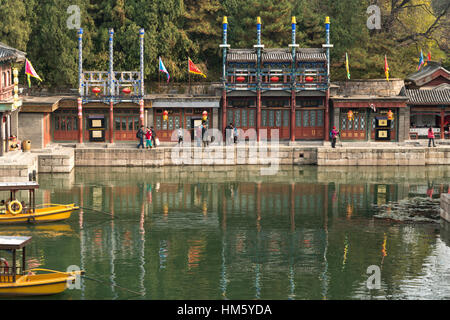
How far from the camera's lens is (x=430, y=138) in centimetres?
6900

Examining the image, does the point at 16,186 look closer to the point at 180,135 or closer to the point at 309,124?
the point at 180,135

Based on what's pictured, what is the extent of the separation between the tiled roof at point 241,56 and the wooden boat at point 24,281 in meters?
38.6

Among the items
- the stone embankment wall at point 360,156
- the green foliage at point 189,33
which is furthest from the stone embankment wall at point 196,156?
the green foliage at point 189,33

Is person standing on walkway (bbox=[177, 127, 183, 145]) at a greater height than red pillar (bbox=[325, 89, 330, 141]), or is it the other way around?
red pillar (bbox=[325, 89, 330, 141])

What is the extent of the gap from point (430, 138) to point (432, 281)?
113 feet

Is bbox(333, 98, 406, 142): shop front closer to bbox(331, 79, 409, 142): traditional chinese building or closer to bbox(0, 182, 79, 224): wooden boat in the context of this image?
bbox(331, 79, 409, 142): traditional chinese building

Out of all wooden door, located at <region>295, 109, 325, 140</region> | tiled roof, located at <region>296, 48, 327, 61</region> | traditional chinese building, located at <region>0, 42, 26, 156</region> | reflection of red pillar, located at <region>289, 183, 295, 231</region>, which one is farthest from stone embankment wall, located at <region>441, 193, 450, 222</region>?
traditional chinese building, located at <region>0, 42, 26, 156</region>

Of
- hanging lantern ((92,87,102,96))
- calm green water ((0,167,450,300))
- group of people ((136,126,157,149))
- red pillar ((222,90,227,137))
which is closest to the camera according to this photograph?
calm green water ((0,167,450,300))

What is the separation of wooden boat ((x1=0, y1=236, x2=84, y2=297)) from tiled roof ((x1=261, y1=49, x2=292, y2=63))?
39221mm

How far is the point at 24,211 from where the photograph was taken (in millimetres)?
45781

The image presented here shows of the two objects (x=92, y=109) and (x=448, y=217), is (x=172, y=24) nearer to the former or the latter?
(x=92, y=109)

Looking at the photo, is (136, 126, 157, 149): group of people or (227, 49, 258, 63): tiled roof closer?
(136, 126, 157, 149): group of people

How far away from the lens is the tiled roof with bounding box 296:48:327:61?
6956cm
